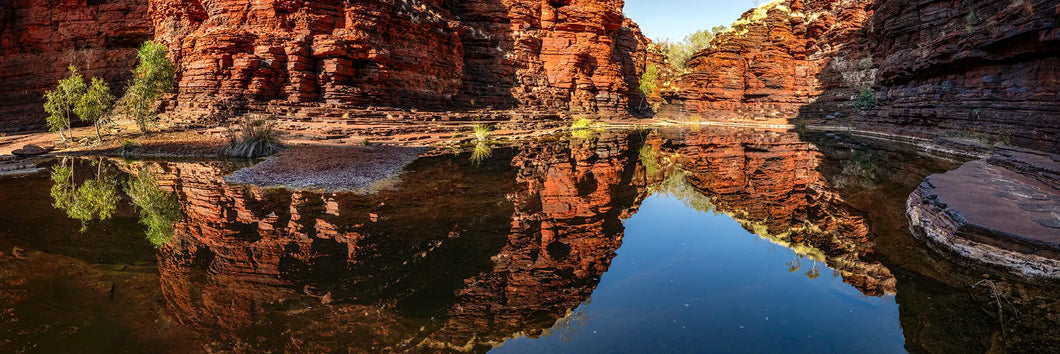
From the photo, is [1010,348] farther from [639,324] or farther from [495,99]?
[495,99]

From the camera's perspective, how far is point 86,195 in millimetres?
9500

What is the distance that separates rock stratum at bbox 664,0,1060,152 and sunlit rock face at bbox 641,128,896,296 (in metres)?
8.26

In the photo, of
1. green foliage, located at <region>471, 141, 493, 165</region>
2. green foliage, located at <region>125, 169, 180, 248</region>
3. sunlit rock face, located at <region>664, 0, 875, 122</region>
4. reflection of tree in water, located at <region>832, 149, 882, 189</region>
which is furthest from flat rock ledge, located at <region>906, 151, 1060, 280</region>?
sunlit rock face, located at <region>664, 0, 875, 122</region>

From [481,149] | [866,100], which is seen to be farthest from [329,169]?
[866,100]

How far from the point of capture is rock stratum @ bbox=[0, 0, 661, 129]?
922 inches

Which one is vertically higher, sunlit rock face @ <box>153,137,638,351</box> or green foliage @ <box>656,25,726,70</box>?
green foliage @ <box>656,25,726,70</box>

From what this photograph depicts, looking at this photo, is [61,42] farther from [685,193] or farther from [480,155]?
[685,193]

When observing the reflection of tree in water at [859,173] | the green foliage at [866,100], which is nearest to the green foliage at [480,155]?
the reflection of tree in water at [859,173]

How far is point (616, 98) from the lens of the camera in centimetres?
4453

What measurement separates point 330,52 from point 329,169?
48.2 feet

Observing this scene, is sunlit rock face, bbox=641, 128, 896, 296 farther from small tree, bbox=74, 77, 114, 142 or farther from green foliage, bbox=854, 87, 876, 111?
small tree, bbox=74, 77, 114, 142

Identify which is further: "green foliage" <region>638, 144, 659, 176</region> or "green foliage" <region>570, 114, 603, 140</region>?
"green foliage" <region>570, 114, 603, 140</region>

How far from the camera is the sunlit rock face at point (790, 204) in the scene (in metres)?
6.25

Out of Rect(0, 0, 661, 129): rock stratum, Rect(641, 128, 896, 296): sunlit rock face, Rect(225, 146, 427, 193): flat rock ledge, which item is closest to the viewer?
Rect(641, 128, 896, 296): sunlit rock face
